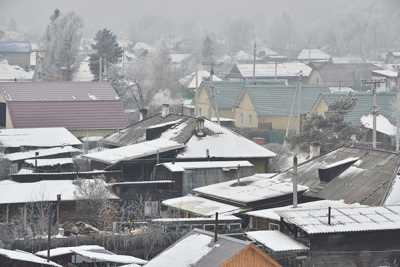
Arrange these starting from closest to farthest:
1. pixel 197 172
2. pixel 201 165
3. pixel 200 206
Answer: pixel 200 206
pixel 197 172
pixel 201 165

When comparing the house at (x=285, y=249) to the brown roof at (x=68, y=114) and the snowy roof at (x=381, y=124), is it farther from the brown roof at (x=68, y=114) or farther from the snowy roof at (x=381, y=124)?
the brown roof at (x=68, y=114)

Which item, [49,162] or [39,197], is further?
[49,162]

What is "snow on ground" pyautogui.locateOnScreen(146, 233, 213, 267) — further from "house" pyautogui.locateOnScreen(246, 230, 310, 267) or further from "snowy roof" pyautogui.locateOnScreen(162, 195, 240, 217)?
"snowy roof" pyautogui.locateOnScreen(162, 195, 240, 217)

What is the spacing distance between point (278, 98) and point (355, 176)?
50.1ft

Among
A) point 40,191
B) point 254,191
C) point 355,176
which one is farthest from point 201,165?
point 355,176

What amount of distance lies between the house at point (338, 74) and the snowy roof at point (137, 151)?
1071 inches

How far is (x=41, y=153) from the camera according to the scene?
24.0 meters

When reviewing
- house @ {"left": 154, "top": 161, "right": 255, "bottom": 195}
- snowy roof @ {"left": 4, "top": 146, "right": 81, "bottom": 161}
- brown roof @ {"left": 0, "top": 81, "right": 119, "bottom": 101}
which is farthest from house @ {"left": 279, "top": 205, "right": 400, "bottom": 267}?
brown roof @ {"left": 0, "top": 81, "right": 119, "bottom": 101}

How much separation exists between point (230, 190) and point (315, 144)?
306 centimetres

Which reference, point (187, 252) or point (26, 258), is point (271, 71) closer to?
point (26, 258)

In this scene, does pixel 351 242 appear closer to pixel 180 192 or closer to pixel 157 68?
pixel 180 192

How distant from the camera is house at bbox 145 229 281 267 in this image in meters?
11.5

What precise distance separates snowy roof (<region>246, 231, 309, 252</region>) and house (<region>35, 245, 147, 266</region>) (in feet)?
4.95

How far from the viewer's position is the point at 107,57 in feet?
140
